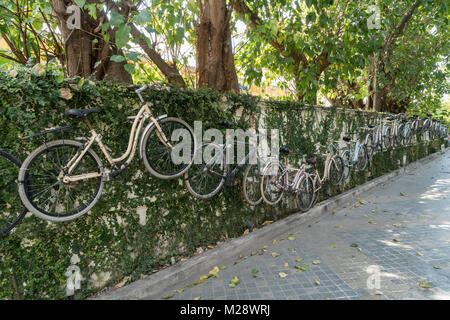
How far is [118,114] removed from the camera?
128 inches

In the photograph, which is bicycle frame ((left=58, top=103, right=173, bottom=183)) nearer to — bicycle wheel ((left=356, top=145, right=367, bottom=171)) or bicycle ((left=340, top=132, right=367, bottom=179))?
bicycle ((left=340, top=132, right=367, bottom=179))

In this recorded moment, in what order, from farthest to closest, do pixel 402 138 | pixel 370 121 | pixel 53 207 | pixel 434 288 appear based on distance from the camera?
pixel 402 138, pixel 370 121, pixel 434 288, pixel 53 207

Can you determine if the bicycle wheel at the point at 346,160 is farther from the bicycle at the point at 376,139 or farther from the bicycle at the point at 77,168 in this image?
the bicycle at the point at 77,168

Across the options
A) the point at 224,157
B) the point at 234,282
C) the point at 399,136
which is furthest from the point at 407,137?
the point at 234,282

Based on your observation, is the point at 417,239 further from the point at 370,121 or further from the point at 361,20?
the point at 370,121

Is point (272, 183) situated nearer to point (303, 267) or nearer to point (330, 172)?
point (303, 267)

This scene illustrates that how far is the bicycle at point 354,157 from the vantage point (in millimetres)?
7625

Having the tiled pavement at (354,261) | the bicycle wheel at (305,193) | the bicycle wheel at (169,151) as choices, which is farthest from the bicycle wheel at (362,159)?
the bicycle wheel at (169,151)

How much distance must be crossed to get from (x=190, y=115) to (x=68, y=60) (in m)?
2.28

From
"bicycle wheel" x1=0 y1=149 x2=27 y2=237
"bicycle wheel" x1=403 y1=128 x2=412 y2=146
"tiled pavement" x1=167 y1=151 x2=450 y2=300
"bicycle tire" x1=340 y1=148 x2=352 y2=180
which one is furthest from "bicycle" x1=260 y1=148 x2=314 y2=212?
"bicycle wheel" x1=403 y1=128 x2=412 y2=146

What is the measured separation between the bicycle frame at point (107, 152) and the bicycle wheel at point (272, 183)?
2016 millimetres

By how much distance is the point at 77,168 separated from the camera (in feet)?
9.57

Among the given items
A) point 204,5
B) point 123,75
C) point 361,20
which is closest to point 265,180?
point 123,75

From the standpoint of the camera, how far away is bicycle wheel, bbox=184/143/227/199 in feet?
13.0
